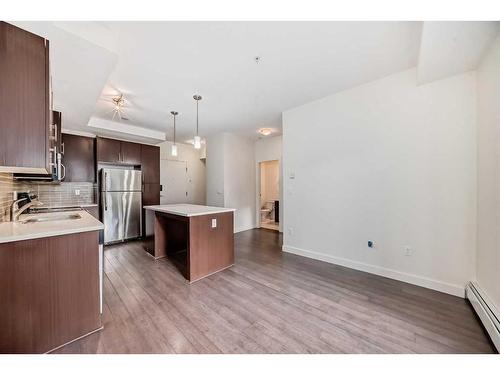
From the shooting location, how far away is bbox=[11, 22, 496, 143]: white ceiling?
1.63m

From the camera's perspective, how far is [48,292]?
1.38m

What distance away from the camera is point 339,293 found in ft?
6.98

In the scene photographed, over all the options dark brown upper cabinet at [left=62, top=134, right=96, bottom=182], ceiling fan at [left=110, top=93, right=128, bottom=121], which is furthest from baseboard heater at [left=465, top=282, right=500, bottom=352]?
dark brown upper cabinet at [left=62, top=134, right=96, bottom=182]

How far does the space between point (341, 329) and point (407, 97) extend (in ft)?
8.58

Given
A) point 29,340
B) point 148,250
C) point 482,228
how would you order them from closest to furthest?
1. point 29,340
2. point 482,228
3. point 148,250

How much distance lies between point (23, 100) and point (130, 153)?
3.35 meters

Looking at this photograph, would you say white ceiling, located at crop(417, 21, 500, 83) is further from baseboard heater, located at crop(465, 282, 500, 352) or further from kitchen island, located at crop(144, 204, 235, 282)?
kitchen island, located at crop(144, 204, 235, 282)

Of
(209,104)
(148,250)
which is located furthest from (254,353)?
(209,104)

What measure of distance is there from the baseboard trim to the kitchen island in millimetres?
1392

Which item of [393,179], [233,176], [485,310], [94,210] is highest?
[233,176]

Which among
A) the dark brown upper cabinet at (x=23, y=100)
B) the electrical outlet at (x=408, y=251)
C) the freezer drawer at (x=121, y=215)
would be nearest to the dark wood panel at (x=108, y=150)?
the freezer drawer at (x=121, y=215)

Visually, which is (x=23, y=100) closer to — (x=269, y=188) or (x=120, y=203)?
(x=120, y=203)

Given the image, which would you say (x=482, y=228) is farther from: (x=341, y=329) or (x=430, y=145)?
(x=341, y=329)

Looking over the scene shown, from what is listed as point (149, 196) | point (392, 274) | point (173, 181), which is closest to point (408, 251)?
point (392, 274)
